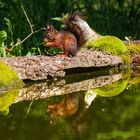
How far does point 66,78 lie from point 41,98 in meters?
2.20

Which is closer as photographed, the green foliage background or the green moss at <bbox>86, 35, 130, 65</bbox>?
the green moss at <bbox>86, 35, 130, 65</bbox>

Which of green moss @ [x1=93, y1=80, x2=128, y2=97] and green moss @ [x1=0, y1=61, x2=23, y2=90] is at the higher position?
green moss @ [x1=0, y1=61, x2=23, y2=90]

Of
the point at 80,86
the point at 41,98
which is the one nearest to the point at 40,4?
the point at 80,86

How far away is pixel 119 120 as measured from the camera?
22.3 ft

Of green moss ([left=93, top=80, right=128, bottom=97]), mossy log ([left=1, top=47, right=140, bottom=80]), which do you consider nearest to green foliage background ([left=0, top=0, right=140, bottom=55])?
mossy log ([left=1, top=47, right=140, bottom=80])

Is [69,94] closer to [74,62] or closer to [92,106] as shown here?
[92,106]

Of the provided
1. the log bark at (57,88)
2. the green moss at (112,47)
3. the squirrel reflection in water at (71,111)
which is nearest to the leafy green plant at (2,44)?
the log bark at (57,88)

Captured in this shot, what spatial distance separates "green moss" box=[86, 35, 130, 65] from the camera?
12292mm

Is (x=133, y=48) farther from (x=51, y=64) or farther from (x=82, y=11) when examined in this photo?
(x=82, y=11)

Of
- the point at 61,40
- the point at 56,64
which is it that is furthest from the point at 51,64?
the point at 61,40

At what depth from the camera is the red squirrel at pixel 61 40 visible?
10805 mm

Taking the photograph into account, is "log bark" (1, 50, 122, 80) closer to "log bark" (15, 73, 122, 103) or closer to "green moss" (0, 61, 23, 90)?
"green moss" (0, 61, 23, 90)

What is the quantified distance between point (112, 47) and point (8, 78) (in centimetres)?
374

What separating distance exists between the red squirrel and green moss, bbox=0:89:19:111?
6.87 ft
